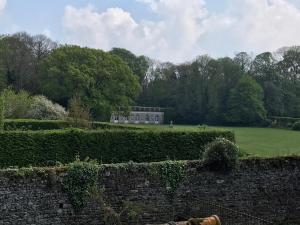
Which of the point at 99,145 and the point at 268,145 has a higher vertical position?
the point at 99,145

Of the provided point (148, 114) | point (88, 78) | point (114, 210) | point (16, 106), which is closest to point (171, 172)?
point (114, 210)

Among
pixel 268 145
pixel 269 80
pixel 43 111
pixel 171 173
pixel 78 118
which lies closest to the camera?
pixel 171 173

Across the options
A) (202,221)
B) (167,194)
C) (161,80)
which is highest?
(161,80)

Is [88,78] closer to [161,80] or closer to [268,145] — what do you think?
[268,145]

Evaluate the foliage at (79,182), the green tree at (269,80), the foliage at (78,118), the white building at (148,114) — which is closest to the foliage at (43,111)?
the foliage at (78,118)

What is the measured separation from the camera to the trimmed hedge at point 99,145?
2048 cm

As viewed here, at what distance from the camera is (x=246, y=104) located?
75.9 m

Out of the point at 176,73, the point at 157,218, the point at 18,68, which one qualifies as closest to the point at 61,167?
the point at 157,218

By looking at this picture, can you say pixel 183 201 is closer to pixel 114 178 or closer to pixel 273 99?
pixel 114 178

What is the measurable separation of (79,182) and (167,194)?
3.13 m

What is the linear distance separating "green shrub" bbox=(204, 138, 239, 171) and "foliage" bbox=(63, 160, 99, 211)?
4189mm

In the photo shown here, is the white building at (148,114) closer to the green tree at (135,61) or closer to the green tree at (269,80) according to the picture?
the green tree at (135,61)

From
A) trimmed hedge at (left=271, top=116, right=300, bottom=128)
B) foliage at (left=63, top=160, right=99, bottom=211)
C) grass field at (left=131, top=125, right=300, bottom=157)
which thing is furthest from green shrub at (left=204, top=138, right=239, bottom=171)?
trimmed hedge at (left=271, top=116, right=300, bottom=128)

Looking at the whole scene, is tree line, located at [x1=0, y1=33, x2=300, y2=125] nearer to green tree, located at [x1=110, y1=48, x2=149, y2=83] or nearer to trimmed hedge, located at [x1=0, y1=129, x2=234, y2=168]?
green tree, located at [x1=110, y1=48, x2=149, y2=83]
